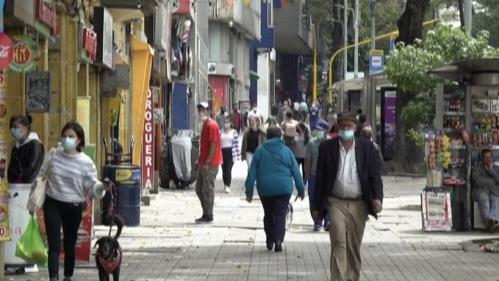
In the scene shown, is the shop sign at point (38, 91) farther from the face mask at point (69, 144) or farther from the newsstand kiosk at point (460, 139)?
the newsstand kiosk at point (460, 139)

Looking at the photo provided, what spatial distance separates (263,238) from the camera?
19.1 meters

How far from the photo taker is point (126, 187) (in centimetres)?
2041

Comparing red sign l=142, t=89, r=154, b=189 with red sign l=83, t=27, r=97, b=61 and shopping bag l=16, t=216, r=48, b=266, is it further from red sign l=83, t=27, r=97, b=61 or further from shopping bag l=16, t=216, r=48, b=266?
shopping bag l=16, t=216, r=48, b=266

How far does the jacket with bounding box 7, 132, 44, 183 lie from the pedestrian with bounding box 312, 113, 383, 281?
3.25 m

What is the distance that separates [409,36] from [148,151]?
10.1m

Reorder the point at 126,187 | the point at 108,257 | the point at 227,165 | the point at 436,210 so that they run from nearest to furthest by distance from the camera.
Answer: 1. the point at 108,257
2. the point at 436,210
3. the point at 126,187
4. the point at 227,165

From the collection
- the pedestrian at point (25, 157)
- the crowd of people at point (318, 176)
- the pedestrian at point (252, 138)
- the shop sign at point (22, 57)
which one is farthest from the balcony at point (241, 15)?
the pedestrian at point (25, 157)

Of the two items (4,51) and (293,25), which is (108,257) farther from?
(293,25)

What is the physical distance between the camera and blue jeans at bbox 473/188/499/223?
20297 millimetres

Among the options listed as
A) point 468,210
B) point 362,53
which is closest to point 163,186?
point 468,210

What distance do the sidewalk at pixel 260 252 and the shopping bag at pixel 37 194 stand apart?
4.71ft

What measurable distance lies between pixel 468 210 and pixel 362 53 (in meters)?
77.8

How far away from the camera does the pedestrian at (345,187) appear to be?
12531 mm

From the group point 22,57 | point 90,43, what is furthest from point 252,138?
point 22,57
